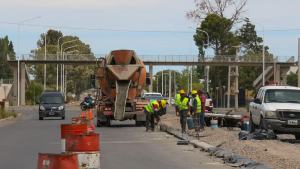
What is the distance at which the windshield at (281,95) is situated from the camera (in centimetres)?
2134

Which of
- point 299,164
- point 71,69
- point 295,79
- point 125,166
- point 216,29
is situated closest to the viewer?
point 299,164

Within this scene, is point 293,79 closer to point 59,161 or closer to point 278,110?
point 278,110

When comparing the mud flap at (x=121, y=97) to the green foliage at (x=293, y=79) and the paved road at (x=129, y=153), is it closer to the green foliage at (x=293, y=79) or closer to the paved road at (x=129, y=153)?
the paved road at (x=129, y=153)

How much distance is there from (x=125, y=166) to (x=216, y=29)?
79.7 meters

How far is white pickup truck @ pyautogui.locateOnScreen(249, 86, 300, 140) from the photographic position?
65.1ft

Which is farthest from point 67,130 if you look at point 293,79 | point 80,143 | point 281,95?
point 293,79

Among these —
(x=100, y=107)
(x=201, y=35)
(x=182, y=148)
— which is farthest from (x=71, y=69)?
(x=182, y=148)

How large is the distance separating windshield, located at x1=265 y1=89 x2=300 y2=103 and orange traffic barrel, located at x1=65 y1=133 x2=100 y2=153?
11.5 metres

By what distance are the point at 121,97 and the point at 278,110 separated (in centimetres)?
Answer: 1181

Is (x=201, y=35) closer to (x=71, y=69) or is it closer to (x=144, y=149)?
(x=71, y=69)

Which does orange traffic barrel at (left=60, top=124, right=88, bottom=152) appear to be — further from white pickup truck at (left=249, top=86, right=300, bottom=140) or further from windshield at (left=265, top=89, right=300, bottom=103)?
windshield at (left=265, top=89, right=300, bottom=103)

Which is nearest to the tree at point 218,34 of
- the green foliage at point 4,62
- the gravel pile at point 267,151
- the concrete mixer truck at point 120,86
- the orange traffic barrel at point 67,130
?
the green foliage at point 4,62

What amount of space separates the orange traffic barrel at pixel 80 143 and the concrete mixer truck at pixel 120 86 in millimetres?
19163

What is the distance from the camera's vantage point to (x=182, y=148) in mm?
18047
